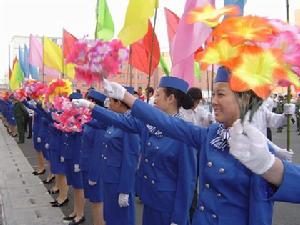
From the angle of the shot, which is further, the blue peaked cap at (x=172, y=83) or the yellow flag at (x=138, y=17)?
the yellow flag at (x=138, y=17)

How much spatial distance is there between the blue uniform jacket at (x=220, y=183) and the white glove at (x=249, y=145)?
1.10 feet

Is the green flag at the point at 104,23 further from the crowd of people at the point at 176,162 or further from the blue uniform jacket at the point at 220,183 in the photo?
the blue uniform jacket at the point at 220,183

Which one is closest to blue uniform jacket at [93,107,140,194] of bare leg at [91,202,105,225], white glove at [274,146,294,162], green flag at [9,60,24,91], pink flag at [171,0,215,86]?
bare leg at [91,202,105,225]

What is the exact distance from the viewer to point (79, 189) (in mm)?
5676

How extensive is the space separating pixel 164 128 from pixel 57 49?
8.93 m

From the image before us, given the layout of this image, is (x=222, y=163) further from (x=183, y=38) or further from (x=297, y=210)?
(x=297, y=210)

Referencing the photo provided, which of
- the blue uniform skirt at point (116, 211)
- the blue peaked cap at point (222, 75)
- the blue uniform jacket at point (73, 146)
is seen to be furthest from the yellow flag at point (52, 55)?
the blue peaked cap at point (222, 75)

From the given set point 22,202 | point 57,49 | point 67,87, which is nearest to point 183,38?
point 67,87

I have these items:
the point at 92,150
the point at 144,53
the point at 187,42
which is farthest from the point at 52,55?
the point at 187,42

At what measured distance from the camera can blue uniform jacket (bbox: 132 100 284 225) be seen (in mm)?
2094

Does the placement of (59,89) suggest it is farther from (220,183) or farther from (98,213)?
(220,183)

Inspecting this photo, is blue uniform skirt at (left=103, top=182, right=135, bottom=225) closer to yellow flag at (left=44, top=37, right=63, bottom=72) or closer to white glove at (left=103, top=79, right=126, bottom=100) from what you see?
white glove at (left=103, top=79, right=126, bottom=100)

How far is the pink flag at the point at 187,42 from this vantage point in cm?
462

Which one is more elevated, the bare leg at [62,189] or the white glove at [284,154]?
the white glove at [284,154]
